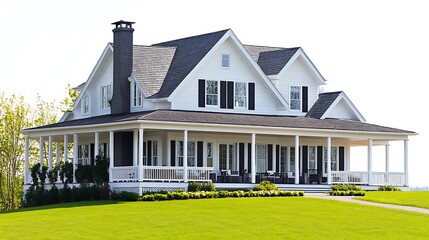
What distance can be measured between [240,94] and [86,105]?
32.8 ft

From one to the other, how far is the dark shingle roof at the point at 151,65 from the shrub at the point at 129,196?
25.8 feet

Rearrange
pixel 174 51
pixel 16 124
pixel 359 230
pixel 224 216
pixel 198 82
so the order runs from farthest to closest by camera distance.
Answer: pixel 16 124 → pixel 174 51 → pixel 198 82 → pixel 224 216 → pixel 359 230

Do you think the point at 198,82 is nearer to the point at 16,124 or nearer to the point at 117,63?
the point at 117,63

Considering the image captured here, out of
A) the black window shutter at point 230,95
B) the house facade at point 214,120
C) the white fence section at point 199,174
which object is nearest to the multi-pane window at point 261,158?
the house facade at point 214,120

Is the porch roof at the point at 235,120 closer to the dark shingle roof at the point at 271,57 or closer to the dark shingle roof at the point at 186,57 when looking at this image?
the dark shingle roof at the point at 186,57

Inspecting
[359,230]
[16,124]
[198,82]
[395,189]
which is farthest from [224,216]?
[16,124]

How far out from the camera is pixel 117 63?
204ft

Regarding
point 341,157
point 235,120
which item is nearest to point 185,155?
point 235,120

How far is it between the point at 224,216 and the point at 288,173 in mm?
18981

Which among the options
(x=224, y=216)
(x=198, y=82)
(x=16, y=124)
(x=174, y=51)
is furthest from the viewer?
(x=16, y=124)

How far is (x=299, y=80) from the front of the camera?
6644cm

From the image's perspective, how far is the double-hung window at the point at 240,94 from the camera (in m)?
62.8

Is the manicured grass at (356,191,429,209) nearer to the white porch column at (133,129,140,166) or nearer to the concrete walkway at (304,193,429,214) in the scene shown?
the concrete walkway at (304,193,429,214)

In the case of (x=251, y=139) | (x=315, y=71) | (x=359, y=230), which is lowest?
(x=359, y=230)
